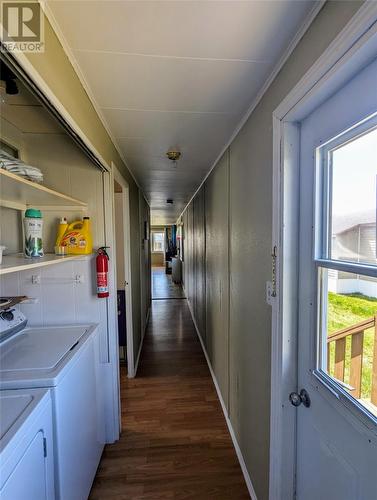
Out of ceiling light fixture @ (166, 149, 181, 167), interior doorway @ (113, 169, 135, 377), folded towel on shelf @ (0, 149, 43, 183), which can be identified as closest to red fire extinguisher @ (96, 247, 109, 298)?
folded towel on shelf @ (0, 149, 43, 183)

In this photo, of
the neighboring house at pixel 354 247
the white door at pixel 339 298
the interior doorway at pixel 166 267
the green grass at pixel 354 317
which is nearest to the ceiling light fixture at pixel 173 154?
the white door at pixel 339 298

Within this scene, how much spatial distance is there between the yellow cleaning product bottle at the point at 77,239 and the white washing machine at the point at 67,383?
1.74 ft

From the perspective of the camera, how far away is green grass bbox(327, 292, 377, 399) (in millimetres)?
747

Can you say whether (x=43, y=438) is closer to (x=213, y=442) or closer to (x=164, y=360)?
(x=213, y=442)

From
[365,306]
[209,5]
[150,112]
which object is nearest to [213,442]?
[365,306]

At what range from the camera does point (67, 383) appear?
121 cm

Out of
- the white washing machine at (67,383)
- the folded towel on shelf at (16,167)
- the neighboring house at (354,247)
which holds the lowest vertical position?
the white washing machine at (67,383)

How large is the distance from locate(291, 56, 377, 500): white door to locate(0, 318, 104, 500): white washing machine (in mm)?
1033

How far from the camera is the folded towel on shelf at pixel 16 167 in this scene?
1028 mm

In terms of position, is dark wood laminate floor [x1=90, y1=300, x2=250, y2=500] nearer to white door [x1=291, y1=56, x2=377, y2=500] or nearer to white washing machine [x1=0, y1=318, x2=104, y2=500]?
white washing machine [x1=0, y1=318, x2=104, y2=500]

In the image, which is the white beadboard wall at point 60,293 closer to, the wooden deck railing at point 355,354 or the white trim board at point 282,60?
the white trim board at point 282,60

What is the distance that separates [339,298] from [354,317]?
0.25 feet

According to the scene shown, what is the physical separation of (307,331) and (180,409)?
1802 mm

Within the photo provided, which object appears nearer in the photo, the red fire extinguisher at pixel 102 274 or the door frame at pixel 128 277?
the red fire extinguisher at pixel 102 274
